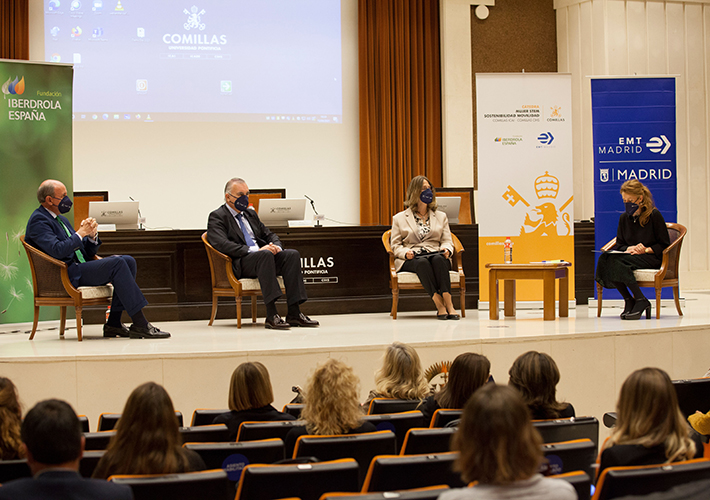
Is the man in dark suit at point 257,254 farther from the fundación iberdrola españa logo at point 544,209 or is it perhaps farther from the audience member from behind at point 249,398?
the audience member from behind at point 249,398

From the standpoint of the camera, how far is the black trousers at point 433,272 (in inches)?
221

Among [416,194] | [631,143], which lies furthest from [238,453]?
[631,143]

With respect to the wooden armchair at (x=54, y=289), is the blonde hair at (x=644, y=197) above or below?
above

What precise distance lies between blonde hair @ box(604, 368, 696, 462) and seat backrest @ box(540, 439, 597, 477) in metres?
0.10

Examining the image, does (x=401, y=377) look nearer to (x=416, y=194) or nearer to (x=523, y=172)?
(x=416, y=194)

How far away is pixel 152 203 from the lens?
27.7ft

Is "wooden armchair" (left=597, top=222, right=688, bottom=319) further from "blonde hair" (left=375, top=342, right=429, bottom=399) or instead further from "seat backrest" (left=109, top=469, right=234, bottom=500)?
Result: "seat backrest" (left=109, top=469, right=234, bottom=500)

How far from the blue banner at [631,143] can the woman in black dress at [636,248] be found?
57 centimetres

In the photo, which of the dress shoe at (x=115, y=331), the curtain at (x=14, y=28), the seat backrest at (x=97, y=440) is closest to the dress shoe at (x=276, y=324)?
the dress shoe at (x=115, y=331)

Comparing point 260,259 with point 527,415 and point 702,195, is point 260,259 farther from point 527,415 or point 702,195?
point 702,195

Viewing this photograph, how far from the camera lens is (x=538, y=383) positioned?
8.15ft

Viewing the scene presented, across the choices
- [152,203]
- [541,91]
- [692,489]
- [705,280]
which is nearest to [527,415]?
[692,489]

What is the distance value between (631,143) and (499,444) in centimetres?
544

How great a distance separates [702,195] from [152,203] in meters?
6.89
